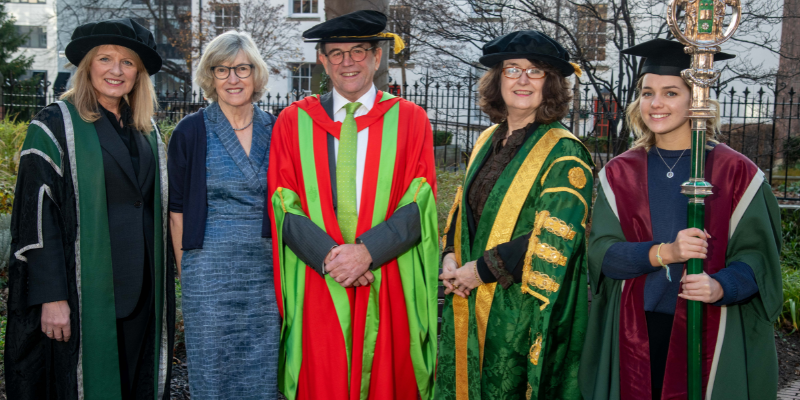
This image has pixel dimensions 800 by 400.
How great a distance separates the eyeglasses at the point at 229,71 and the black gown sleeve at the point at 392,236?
1003 mm

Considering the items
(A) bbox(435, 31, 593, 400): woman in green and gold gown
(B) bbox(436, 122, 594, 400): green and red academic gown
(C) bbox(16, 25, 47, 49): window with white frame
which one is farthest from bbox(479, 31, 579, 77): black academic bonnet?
(C) bbox(16, 25, 47, 49): window with white frame

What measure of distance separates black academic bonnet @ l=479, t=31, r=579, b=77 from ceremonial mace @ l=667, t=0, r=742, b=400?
591 mm

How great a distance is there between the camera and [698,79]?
207 cm

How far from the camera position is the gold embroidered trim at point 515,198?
2574mm

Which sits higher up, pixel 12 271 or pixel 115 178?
pixel 115 178

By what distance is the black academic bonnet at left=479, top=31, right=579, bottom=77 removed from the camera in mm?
2607

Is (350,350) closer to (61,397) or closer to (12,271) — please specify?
(61,397)

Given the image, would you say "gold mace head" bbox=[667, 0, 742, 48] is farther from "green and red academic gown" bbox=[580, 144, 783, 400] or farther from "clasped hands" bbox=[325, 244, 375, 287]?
"clasped hands" bbox=[325, 244, 375, 287]

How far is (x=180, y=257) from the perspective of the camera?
3107mm

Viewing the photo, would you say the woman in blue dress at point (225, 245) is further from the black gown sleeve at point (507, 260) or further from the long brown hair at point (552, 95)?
the long brown hair at point (552, 95)

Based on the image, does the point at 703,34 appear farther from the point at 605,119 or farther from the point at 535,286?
the point at 605,119

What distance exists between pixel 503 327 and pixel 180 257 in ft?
5.48

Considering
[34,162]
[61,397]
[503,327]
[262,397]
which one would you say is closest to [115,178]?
[34,162]

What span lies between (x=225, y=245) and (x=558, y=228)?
151 cm
